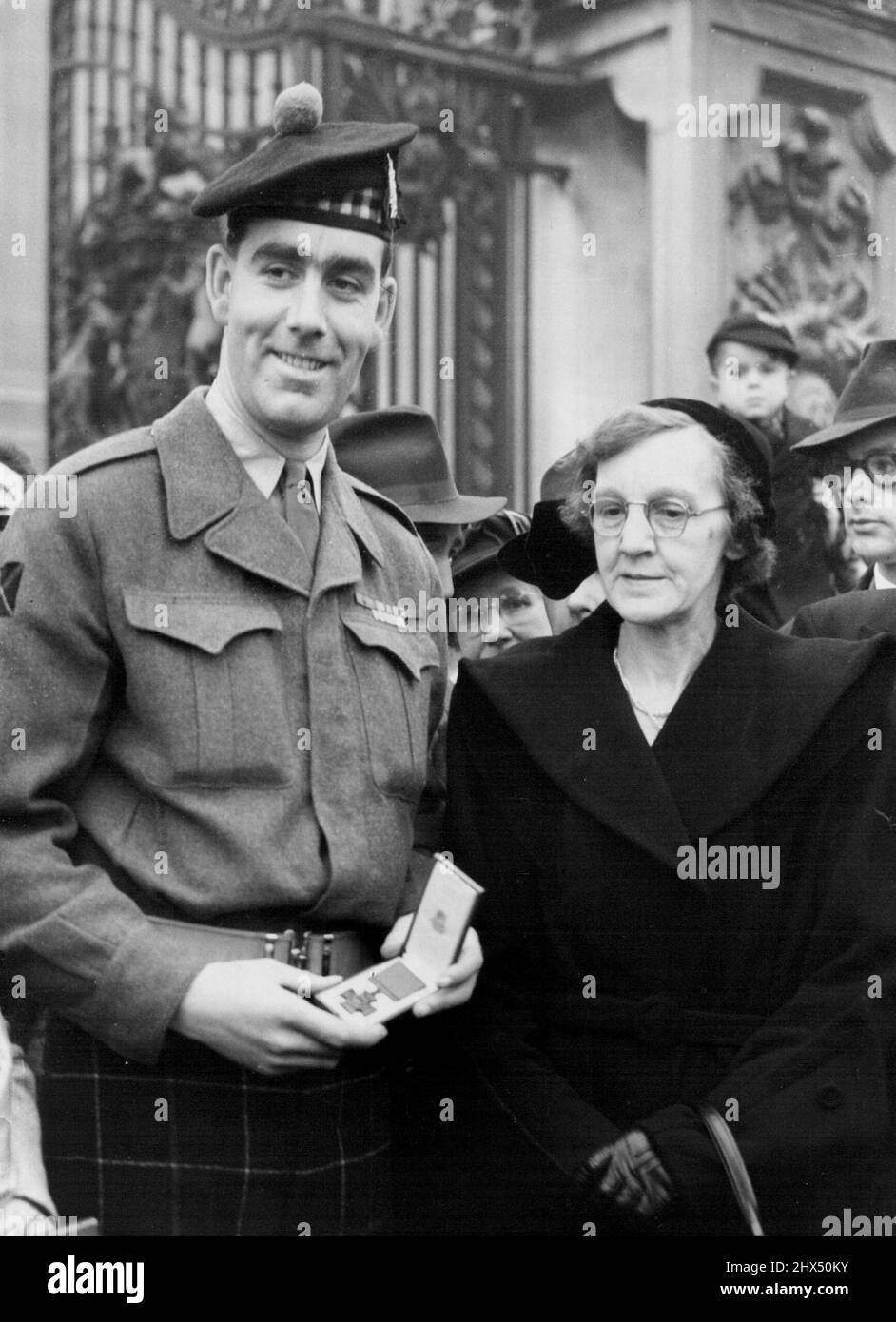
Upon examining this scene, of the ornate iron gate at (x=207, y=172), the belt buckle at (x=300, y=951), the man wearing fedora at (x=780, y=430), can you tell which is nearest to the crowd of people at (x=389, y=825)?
the belt buckle at (x=300, y=951)

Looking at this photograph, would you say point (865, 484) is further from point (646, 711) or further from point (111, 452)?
point (111, 452)

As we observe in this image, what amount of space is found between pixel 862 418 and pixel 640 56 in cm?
74

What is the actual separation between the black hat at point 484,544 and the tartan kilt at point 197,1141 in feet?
2.95

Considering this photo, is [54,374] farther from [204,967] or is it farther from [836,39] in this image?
[836,39]

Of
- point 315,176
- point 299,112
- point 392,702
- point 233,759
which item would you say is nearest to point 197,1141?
point 233,759

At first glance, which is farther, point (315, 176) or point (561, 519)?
point (561, 519)

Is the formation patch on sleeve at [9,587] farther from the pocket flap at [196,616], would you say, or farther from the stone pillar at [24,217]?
the stone pillar at [24,217]

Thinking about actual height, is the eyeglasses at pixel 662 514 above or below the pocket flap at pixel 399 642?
above

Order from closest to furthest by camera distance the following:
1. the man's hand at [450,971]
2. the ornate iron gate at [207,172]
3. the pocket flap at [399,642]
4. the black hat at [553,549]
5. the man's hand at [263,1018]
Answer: the man's hand at [263,1018]
the man's hand at [450,971]
the pocket flap at [399,642]
the black hat at [553,549]
the ornate iron gate at [207,172]

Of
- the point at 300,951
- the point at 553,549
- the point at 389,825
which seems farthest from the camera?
the point at 553,549

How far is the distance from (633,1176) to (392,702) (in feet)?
2.60

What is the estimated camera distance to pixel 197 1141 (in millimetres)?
2385

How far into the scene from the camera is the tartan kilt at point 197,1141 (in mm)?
2369

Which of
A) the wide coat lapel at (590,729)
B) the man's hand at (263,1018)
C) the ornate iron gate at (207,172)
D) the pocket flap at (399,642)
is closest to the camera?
the man's hand at (263,1018)
